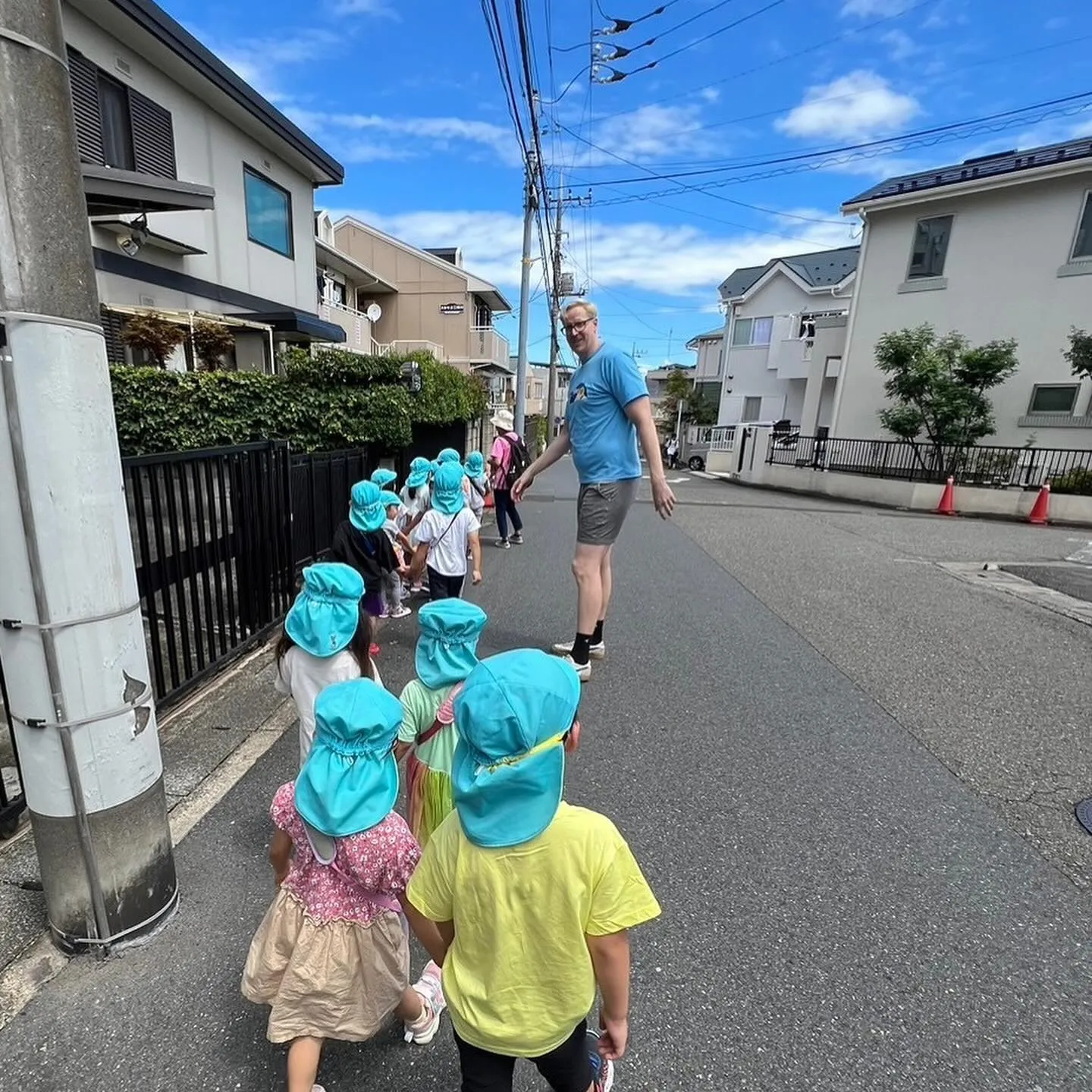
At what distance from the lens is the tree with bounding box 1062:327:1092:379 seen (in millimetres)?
11750

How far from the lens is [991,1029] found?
160cm

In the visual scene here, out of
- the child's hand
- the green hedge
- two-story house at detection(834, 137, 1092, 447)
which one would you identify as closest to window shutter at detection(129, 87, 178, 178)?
the green hedge

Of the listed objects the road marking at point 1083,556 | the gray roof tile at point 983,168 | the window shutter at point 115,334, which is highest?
the gray roof tile at point 983,168

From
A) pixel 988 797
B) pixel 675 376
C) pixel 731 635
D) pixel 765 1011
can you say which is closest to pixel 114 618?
pixel 765 1011

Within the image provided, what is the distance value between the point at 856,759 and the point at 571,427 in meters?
2.30

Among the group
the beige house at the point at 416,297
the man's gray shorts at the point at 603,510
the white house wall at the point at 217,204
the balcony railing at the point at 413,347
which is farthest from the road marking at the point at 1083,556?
the beige house at the point at 416,297

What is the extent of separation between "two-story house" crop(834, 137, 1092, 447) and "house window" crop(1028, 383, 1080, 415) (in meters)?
0.02

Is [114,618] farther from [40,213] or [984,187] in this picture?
[984,187]

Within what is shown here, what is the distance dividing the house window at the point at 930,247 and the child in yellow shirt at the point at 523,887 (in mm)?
17850

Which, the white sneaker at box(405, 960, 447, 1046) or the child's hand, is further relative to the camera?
the white sneaker at box(405, 960, 447, 1046)

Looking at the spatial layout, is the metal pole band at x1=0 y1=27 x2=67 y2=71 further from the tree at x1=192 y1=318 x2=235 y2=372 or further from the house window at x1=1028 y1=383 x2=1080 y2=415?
the house window at x1=1028 y1=383 x2=1080 y2=415

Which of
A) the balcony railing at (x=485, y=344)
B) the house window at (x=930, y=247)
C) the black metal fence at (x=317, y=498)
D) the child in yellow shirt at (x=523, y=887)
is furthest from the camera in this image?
the balcony railing at (x=485, y=344)

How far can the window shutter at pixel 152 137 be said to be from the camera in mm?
8172

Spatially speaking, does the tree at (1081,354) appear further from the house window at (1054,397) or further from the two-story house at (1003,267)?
the two-story house at (1003,267)
